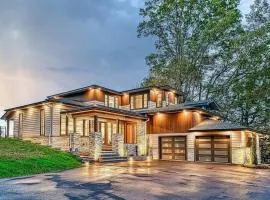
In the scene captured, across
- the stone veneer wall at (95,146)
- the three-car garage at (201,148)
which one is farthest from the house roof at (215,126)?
the stone veneer wall at (95,146)

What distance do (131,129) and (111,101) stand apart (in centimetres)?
441

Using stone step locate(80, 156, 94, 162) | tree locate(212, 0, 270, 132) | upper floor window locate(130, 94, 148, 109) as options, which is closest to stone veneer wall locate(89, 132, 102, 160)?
stone step locate(80, 156, 94, 162)

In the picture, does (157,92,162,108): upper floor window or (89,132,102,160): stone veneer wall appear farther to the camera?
(157,92,162,108): upper floor window

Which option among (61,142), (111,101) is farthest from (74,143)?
(111,101)

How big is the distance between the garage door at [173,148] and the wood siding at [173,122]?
78cm

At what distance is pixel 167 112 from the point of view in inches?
1098

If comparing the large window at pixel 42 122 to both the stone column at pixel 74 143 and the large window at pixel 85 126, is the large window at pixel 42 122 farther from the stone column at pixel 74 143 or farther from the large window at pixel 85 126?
the stone column at pixel 74 143

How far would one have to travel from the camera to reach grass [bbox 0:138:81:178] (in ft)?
49.3

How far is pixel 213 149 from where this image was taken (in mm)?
25719

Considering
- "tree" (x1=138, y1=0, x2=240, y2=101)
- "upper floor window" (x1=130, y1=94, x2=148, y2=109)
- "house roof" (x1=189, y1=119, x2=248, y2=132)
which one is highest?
"tree" (x1=138, y1=0, x2=240, y2=101)

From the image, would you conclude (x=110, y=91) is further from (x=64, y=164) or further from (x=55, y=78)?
(x=64, y=164)

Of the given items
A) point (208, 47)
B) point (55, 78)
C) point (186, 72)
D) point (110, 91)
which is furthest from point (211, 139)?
point (55, 78)

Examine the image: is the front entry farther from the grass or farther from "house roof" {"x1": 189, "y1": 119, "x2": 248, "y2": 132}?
"house roof" {"x1": 189, "y1": 119, "x2": 248, "y2": 132}

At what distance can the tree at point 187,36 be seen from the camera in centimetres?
3897
